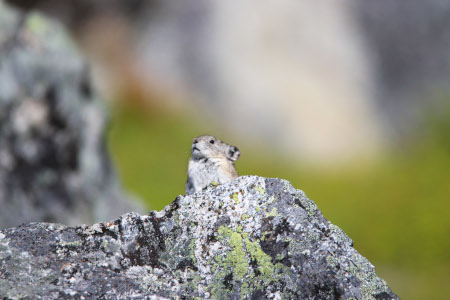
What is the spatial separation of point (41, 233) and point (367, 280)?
2.64 meters

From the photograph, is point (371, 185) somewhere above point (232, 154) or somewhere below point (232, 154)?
above

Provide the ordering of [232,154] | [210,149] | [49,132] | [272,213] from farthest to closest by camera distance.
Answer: [49,132] < [232,154] < [210,149] < [272,213]

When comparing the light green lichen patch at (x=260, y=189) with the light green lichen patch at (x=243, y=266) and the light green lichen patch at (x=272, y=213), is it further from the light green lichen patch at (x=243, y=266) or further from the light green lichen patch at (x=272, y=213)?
the light green lichen patch at (x=243, y=266)

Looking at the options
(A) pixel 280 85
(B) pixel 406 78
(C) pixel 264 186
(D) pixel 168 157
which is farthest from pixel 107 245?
(B) pixel 406 78

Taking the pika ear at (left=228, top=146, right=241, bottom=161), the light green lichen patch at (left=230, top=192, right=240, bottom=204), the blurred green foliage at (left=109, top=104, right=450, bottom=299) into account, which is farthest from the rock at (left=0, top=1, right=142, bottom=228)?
the light green lichen patch at (left=230, top=192, right=240, bottom=204)

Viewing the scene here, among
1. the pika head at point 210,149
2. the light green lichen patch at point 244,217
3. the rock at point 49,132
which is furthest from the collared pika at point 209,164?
the rock at point 49,132

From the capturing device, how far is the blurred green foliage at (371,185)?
742 inches

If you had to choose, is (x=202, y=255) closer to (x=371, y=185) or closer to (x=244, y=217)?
(x=244, y=217)

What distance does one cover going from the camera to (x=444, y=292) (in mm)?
16125

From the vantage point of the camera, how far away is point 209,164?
835cm

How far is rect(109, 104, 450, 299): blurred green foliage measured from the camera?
18.8 meters

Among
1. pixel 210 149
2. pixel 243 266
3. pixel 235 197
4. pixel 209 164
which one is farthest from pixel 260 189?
pixel 210 149

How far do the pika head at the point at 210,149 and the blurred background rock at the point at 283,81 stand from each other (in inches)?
569

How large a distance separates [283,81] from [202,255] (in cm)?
2026
